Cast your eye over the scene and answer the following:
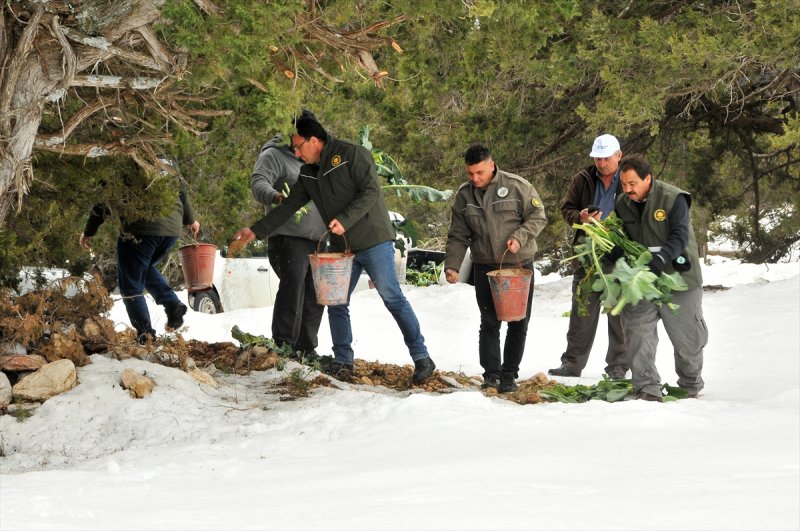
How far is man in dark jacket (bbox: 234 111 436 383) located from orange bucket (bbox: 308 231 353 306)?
0.24 metres

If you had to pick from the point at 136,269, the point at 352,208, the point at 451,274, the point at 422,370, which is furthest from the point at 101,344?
the point at 451,274

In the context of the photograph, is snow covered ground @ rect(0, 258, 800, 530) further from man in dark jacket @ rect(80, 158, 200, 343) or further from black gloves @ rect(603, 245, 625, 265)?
man in dark jacket @ rect(80, 158, 200, 343)

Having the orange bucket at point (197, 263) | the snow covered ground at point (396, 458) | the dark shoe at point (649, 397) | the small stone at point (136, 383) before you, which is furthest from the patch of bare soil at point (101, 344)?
the orange bucket at point (197, 263)

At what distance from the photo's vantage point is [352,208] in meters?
7.47

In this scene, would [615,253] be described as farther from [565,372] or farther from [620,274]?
[565,372]

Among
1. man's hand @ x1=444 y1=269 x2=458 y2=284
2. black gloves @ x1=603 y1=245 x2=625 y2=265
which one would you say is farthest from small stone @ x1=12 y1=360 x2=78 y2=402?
black gloves @ x1=603 y1=245 x2=625 y2=265

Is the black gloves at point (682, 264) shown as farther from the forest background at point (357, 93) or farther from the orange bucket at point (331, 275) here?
the orange bucket at point (331, 275)

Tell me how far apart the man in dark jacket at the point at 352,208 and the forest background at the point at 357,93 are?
0.43 meters

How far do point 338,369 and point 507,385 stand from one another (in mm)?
1353

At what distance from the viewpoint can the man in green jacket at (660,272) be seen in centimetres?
674

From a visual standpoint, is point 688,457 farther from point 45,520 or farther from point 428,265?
point 428,265

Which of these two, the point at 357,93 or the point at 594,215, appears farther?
the point at 357,93

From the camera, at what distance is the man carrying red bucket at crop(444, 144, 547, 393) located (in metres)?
7.65

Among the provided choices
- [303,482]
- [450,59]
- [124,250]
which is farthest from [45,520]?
[450,59]
